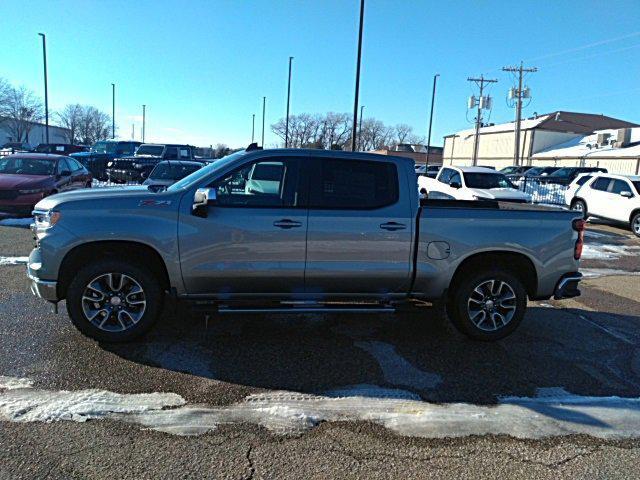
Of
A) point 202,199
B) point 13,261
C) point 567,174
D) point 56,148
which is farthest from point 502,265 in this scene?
point 56,148

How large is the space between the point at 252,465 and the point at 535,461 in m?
1.72

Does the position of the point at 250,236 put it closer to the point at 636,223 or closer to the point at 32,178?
the point at 32,178

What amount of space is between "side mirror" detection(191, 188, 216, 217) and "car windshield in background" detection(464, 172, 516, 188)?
12031 mm

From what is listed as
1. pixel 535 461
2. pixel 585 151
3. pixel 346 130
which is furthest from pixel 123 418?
pixel 346 130

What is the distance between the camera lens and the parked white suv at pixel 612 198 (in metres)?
14.1

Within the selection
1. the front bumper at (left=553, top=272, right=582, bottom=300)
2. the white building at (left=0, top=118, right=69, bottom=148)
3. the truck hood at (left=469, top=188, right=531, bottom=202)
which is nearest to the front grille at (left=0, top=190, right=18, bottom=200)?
the front bumper at (left=553, top=272, right=582, bottom=300)

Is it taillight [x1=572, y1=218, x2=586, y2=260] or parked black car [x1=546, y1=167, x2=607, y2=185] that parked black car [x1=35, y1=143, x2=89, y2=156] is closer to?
parked black car [x1=546, y1=167, x2=607, y2=185]

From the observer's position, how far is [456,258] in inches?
184

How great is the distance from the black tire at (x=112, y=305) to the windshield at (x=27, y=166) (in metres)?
10.1

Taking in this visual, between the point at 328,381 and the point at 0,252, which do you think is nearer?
the point at 328,381

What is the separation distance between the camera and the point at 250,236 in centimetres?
434

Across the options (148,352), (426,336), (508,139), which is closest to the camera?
(148,352)

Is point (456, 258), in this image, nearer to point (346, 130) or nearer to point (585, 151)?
point (585, 151)

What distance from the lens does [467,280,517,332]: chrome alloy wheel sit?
4.84 m
